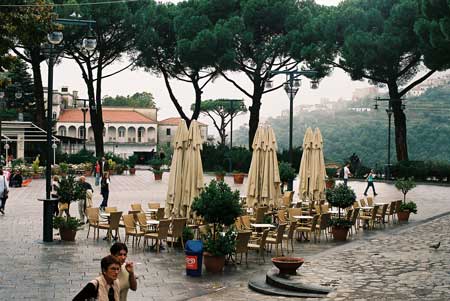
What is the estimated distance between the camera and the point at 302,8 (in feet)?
160

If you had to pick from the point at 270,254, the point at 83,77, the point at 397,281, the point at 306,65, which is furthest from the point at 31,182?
the point at 397,281

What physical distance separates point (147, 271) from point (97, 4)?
38216mm

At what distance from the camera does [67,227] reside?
14.8 metres

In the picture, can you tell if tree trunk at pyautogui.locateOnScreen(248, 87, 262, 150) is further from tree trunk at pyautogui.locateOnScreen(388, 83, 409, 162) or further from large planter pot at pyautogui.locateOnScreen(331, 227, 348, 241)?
large planter pot at pyautogui.locateOnScreen(331, 227, 348, 241)

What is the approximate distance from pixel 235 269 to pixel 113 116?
282 ft

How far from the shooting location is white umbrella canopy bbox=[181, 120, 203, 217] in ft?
50.5

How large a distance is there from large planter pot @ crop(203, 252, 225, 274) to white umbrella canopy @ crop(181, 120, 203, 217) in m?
3.53

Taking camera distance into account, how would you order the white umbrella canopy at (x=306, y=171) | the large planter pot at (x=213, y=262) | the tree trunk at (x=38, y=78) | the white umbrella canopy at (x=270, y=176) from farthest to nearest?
the tree trunk at (x=38, y=78), the white umbrella canopy at (x=306, y=171), the white umbrella canopy at (x=270, y=176), the large planter pot at (x=213, y=262)

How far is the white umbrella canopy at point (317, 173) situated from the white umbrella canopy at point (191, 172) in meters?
5.78

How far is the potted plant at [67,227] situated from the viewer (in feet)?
48.6

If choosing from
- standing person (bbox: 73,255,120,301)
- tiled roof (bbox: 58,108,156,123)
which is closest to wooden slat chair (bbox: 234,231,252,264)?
standing person (bbox: 73,255,120,301)

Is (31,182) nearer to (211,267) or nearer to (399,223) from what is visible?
(399,223)

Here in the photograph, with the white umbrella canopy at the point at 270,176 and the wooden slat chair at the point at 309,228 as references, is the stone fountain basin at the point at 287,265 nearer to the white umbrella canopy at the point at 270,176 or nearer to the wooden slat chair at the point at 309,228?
the wooden slat chair at the point at 309,228

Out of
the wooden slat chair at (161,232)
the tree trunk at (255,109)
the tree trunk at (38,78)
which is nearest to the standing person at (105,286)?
the wooden slat chair at (161,232)
